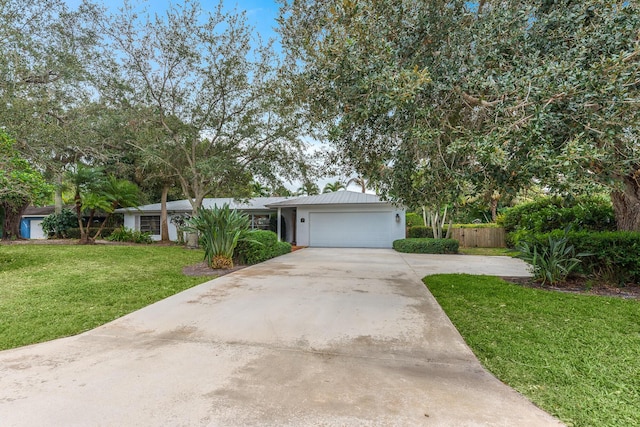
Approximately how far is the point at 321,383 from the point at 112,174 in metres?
17.0

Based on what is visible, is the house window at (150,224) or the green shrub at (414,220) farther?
the green shrub at (414,220)

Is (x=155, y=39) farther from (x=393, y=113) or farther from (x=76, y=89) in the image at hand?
(x=393, y=113)

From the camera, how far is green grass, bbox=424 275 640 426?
232 cm

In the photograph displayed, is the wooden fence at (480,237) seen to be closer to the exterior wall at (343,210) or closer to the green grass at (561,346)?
the exterior wall at (343,210)

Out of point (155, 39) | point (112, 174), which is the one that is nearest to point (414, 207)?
point (155, 39)

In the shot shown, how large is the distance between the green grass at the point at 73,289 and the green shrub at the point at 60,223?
909 cm

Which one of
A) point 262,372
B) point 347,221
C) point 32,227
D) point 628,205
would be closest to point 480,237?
point 347,221

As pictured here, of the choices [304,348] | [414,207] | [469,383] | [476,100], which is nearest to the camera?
[469,383]

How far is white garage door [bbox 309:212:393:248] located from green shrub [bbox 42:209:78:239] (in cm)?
1385

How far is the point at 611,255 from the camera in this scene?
6211 millimetres

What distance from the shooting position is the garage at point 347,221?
51.8 ft

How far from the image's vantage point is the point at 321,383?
259cm

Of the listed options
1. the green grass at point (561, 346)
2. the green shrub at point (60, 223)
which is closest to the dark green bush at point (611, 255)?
the green grass at point (561, 346)

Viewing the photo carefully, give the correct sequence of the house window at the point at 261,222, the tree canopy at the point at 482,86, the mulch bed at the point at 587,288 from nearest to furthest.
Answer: the tree canopy at the point at 482,86 → the mulch bed at the point at 587,288 → the house window at the point at 261,222
